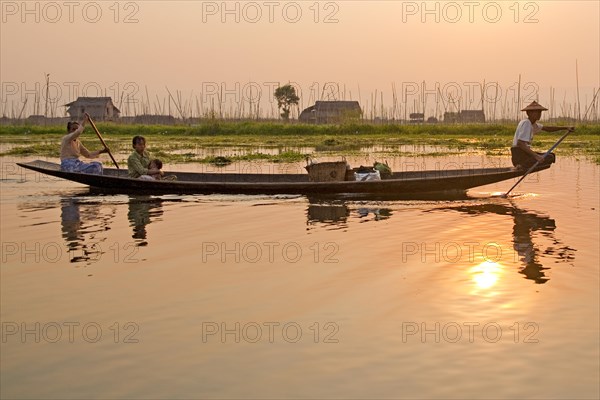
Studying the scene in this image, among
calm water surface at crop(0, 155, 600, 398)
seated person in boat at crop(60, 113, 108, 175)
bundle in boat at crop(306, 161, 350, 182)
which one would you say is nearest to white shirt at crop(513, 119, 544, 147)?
calm water surface at crop(0, 155, 600, 398)

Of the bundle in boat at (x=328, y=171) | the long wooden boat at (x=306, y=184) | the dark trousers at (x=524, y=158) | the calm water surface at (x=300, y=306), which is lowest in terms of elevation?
the calm water surface at (x=300, y=306)

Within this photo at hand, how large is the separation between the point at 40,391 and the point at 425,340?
6.07 ft

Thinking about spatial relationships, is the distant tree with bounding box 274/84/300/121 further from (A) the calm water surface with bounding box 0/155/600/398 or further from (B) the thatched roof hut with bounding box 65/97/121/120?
(A) the calm water surface with bounding box 0/155/600/398

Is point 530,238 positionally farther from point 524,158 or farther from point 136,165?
point 136,165

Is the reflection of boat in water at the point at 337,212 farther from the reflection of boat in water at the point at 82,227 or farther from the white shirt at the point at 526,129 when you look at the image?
the reflection of boat in water at the point at 82,227

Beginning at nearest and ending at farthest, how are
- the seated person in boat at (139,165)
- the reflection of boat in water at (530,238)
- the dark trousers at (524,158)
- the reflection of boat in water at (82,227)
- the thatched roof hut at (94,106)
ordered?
1. the reflection of boat in water at (530,238)
2. the reflection of boat in water at (82,227)
3. the dark trousers at (524,158)
4. the seated person in boat at (139,165)
5. the thatched roof hut at (94,106)

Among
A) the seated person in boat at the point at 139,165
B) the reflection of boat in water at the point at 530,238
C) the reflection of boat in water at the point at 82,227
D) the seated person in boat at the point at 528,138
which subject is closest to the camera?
the reflection of boat in water at the point at 530,238

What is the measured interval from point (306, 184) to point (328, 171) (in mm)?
357

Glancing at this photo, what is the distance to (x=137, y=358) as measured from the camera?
372 cm

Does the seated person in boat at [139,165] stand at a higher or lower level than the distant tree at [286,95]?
lower

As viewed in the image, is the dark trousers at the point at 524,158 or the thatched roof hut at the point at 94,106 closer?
the dark trousers at the point at 524,158

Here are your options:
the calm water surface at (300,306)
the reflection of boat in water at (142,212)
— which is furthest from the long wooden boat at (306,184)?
the calm water surface at (300,306)

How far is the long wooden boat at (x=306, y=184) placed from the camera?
995 cm

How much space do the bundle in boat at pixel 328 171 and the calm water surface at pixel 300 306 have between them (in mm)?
1713
